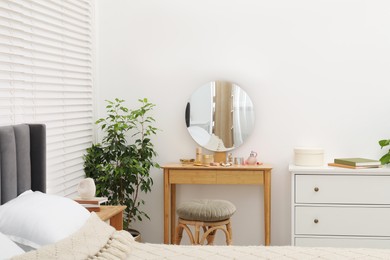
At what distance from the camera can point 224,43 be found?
520 cm

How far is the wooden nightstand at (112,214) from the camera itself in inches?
148

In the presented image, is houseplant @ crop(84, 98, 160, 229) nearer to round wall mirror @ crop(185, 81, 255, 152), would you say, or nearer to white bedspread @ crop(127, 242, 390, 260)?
round wall mirror @ crop(185, 81, 255, 152)

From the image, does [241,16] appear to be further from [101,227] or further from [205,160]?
[101,227]

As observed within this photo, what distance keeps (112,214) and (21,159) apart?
24.6 inches

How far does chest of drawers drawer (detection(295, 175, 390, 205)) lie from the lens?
4.64m

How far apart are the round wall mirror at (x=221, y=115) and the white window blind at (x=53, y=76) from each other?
83cm

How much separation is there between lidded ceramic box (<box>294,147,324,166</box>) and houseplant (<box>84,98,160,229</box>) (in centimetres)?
105

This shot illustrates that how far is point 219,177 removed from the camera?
15.9ft

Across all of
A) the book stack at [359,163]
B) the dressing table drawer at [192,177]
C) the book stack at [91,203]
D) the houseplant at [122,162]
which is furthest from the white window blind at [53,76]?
the book stack at [359,163]

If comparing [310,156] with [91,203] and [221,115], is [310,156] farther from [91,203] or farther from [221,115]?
[91,203]

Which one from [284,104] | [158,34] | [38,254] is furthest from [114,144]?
[38,254]

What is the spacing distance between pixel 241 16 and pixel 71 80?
1.44m

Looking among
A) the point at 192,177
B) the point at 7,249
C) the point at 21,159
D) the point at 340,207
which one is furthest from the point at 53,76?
the point at 340,207

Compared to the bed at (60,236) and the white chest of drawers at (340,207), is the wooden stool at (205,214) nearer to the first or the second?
the white chest of drawers at (340,207)
